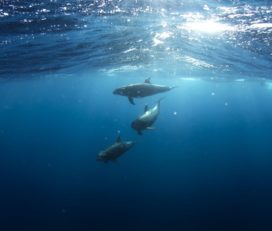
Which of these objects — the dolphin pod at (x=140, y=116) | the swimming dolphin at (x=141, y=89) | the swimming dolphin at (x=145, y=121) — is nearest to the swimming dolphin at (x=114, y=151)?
the dolphin pod at (x=140, y=116)

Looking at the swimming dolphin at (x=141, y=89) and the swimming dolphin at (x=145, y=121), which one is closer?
the swimming dolphin at (x=145, y=121)

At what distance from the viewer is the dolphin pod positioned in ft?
30.3

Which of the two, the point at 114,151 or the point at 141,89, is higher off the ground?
the point at 141,89

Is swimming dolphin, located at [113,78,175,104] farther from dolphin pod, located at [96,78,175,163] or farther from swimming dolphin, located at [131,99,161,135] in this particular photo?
swimming dolphin, located at [131,99,161,135]

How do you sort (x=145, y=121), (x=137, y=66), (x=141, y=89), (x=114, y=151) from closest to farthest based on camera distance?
1. (x=145, y=121)
2. (x=141, y=89)
3. (x=114, y=151)
4. (x=137, y=66)

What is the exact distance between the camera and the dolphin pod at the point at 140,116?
30.3ft

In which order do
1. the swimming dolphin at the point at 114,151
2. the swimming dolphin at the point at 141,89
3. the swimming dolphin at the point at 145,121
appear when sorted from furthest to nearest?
the swimming dolphin at the point at 114,151, the swimming dolphin at the point at 141,89, the swimming dolphin at the point at 145,121

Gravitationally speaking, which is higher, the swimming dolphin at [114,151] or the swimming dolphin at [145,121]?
the swimming dolphin at [145,121]

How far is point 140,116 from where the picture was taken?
365 inches

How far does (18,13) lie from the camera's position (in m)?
13.5

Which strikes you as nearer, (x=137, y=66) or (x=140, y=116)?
(x=140, y=116)

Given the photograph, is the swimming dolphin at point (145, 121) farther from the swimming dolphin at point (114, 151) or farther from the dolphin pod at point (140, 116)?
the swimming dolphin at point (114, 151)

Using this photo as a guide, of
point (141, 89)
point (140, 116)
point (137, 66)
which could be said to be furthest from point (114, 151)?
point (137, 66)

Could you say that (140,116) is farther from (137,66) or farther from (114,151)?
(137,66)
